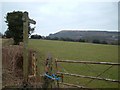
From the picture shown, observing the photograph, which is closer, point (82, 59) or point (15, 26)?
point (15, 26)

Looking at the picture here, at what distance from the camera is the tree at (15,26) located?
1959cm

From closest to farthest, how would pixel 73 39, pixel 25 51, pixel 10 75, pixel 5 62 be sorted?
pixel 25 51 < pixel 10 75 < pixel 5 62 < pixel 73 39

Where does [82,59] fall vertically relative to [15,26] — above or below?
below

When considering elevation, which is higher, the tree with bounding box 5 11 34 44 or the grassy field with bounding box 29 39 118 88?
the tree with bounding box 5 11 34 44

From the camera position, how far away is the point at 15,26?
19.7 m

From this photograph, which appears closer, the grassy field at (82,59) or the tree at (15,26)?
the grassy field at (82,59)

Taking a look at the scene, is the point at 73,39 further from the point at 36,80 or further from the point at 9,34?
the point at 36,80

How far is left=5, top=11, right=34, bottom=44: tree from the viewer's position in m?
19.6

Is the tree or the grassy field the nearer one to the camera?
the grassy field

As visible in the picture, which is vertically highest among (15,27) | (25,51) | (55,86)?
(15,27)

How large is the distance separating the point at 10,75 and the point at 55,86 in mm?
2679

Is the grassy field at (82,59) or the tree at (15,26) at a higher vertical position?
the tree at (15,26)

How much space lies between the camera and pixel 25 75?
259 inches

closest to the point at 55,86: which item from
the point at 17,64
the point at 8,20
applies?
the point at 17,64
